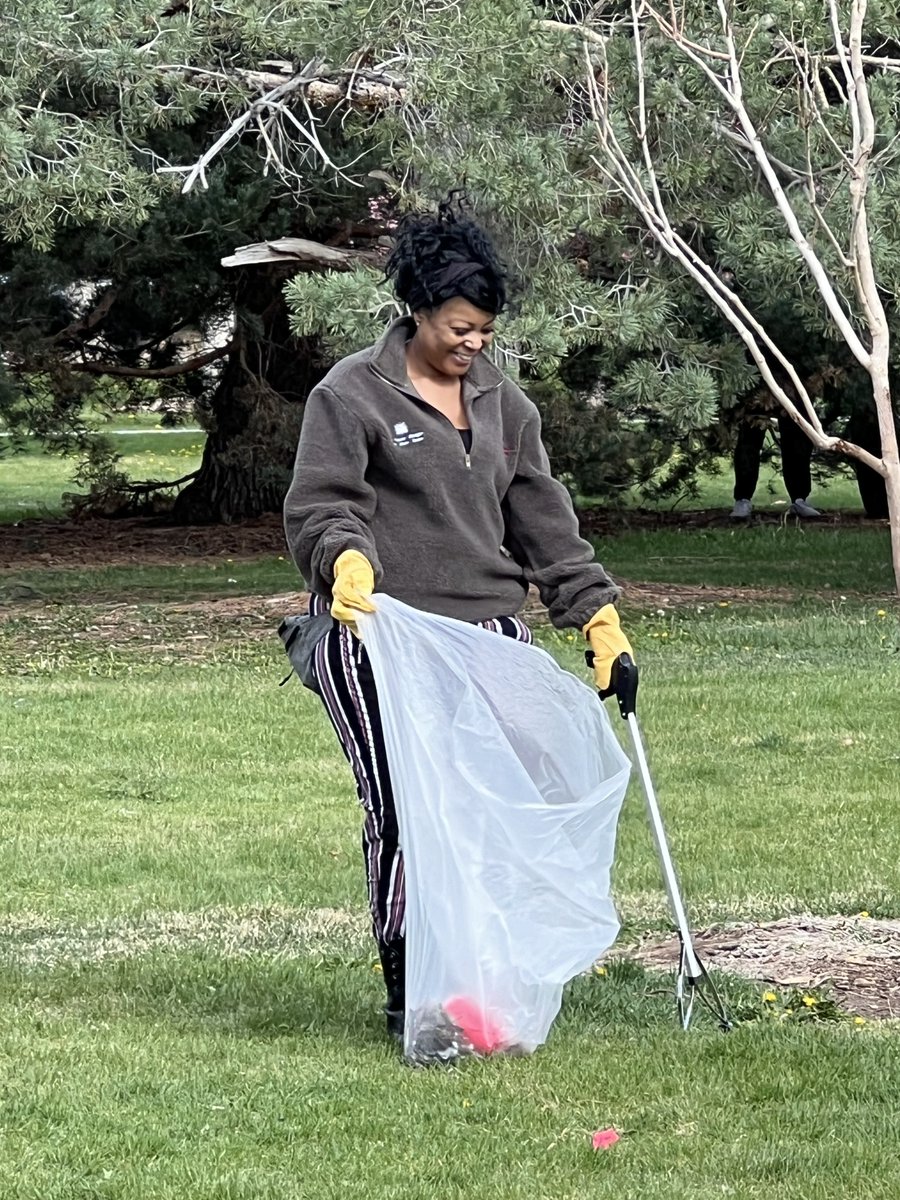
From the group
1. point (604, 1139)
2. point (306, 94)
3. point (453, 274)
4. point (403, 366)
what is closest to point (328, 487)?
point (403, 366)

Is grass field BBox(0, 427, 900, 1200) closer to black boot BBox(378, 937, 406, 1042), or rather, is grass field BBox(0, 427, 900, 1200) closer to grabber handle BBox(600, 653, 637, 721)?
black boot BBox(378, 937, 406, 1042)

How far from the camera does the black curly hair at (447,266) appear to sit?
4.33 metres

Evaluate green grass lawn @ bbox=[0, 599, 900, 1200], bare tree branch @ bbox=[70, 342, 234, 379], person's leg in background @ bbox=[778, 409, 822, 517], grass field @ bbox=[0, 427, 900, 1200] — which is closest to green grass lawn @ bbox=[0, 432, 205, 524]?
bare tree branch @ bbox=[70, 342, 234, 379]

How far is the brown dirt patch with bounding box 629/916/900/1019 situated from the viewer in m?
5.06

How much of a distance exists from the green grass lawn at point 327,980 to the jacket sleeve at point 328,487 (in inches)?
43.8

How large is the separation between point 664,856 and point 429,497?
985 mm

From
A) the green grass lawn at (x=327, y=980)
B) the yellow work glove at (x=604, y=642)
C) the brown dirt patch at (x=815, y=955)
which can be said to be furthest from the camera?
the brown dirt patch at (x=815, y=955)

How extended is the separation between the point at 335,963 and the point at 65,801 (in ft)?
10.2

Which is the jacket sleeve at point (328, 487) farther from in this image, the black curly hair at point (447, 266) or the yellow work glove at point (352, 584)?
the black curly hair at point (447, 266)

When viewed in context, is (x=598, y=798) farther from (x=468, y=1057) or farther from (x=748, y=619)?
(x=748, y=619)

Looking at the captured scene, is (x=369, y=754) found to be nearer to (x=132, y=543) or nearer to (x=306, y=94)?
(x=306, y=94)

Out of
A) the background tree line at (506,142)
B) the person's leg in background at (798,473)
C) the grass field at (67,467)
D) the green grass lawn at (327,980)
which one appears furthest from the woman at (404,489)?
the grass field at (67,467)

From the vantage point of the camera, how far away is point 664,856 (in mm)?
4527

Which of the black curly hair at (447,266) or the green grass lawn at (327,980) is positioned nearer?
the green grass lawn at (327,980)
